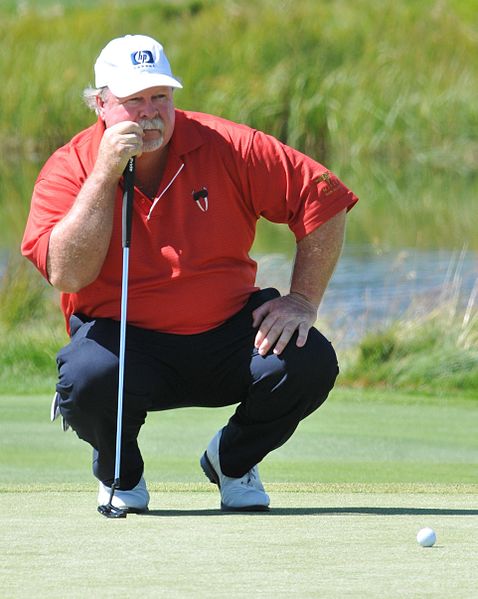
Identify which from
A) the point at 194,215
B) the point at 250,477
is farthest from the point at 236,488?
the point at 194,215

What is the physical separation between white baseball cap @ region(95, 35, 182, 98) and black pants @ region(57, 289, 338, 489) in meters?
0.73

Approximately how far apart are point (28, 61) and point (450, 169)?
655 centimetres

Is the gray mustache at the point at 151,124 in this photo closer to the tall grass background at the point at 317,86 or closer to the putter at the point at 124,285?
the putter at the point at 124,285

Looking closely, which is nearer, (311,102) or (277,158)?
(277,158)

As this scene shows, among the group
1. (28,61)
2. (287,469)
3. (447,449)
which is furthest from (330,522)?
(28,61)

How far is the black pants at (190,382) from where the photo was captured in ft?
15.4

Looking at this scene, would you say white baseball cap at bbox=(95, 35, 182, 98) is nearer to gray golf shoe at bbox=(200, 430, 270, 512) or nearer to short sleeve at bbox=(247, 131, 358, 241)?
short sleeve at bbox=(247, 131, 358, 241)

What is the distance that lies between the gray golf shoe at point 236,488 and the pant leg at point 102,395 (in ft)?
0.88

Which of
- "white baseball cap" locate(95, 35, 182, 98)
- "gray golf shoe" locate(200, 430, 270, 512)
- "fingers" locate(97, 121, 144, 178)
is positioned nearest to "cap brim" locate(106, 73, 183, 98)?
"white baseball cap" locate(95, 35, 182, 98)

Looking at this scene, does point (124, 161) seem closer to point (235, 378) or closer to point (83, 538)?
point (235, 378)

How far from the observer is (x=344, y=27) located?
961 inches

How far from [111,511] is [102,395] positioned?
0.41 metres

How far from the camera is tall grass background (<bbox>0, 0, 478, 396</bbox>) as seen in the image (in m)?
21.7

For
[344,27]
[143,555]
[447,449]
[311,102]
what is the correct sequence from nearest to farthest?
[143,555]
[447,449]
[311,102]
[344,27]
